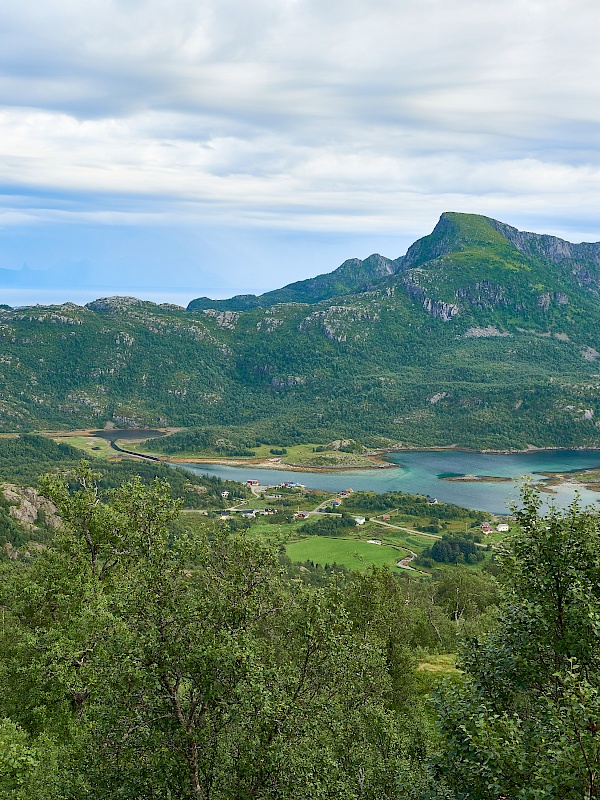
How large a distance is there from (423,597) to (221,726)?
269ft

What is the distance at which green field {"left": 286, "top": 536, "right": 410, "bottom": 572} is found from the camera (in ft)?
513

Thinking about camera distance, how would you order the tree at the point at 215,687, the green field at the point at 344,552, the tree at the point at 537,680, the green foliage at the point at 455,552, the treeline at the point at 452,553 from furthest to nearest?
the green foliage at the point at 455,552, the treeline at the point at 452,553, the green field at the point at 344,552, the tree at the point at 215,687, the tree at the point at 537,680

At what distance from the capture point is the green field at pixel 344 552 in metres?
156

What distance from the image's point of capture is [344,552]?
6486 inches

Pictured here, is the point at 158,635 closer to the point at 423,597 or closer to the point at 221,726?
the point at 221,726

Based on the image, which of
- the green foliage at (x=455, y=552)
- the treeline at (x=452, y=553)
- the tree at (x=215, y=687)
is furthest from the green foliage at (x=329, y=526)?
the tree at (x=215, y=687)

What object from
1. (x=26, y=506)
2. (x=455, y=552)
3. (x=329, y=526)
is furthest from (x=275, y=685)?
(x=329, y=526)

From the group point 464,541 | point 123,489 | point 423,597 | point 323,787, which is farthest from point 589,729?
point 464,541

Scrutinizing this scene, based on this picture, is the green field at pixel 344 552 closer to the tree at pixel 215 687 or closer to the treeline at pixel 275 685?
the tree at pixel 215 687

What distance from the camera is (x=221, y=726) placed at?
67.8 ft

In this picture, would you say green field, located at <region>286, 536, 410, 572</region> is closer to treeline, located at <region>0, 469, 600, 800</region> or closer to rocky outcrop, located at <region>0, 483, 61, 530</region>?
rocky outcrop, located at <region>0, 483, 61, 530</region>

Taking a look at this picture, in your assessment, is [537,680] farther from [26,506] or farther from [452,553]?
[26,506]

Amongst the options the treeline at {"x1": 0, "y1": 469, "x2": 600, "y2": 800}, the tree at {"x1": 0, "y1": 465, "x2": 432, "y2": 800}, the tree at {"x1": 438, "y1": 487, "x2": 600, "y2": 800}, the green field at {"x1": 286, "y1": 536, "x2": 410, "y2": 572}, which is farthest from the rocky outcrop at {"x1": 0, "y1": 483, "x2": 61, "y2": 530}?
the tree at {"x1": 438, "y1": 487, "x2": 600, "y2": 800}

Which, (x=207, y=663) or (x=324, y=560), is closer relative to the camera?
(x=207, y=663)
